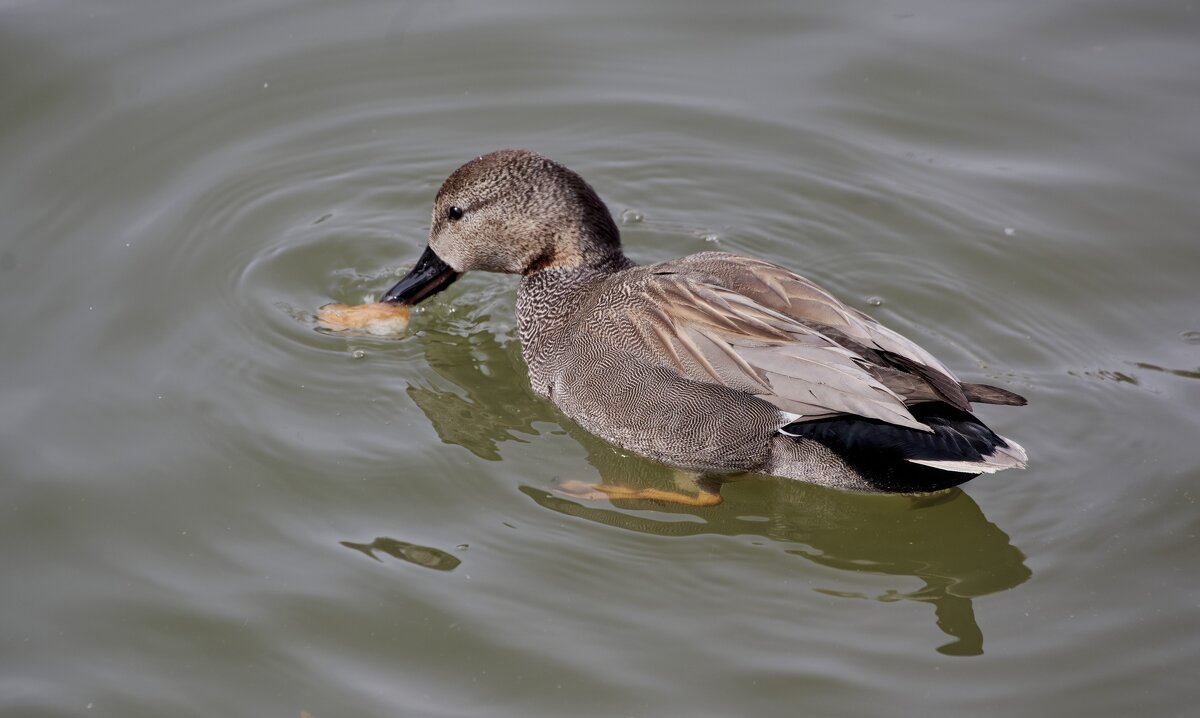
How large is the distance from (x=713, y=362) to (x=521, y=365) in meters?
1.46

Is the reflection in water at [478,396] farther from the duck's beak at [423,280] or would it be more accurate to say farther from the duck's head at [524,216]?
the duck's head at [524,216]

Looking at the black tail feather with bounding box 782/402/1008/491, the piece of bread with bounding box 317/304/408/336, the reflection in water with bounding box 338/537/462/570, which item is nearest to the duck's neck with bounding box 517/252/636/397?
the piece of bread with bounding box 317/304/408/336

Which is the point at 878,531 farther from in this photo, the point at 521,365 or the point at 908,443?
the point at 521,365

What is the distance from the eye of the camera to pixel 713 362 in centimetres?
602

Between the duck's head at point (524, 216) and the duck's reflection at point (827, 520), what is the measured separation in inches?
33.5

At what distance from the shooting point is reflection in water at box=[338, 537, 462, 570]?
5.70 meters

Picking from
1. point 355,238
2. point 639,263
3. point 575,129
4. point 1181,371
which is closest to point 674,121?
point 575,129

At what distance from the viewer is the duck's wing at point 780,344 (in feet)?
18.6

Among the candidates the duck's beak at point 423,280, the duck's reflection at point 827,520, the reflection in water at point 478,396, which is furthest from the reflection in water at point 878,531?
the duck's beak at point 423,280

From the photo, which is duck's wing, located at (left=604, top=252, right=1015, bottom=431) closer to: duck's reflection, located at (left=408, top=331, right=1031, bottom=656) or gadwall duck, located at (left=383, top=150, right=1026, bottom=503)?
gadwall duck, located at (left=383, top=150, right=1026, bottom=503)

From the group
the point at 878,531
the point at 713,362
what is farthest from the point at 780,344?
the point at 878,531

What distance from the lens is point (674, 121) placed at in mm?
8859

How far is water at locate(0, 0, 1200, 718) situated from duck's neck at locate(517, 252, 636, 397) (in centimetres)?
23

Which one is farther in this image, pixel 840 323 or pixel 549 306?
pixel 549 306
